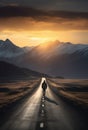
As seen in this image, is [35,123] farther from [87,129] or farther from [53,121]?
[87,129]

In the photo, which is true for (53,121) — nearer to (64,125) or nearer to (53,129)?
(64,125)

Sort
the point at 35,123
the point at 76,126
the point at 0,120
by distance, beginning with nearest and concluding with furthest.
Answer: the point at 76,126 < the point at 35,123 < the point at 0,120

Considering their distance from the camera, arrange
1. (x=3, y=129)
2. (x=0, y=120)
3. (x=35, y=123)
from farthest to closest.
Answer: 1. (x=0, y=120)
2. (x=35, y=123)
3. (x=3, y=129)

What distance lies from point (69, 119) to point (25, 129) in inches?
293

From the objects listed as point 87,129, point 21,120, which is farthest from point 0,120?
point 87,129

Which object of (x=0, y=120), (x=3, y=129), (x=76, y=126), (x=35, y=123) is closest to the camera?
(x=3, y=129)

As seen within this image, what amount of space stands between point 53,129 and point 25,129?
191 centimetres

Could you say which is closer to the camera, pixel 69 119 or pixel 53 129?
pixel 53 129

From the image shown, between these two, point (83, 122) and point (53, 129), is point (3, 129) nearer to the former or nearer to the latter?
point (53, 129)

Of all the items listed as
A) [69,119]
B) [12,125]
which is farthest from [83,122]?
[12,125]

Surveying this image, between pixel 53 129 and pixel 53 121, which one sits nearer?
pixel 53 129

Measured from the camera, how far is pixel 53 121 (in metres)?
31.1

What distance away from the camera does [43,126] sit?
1088 inches

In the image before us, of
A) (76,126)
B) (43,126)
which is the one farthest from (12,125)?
(76,126)
